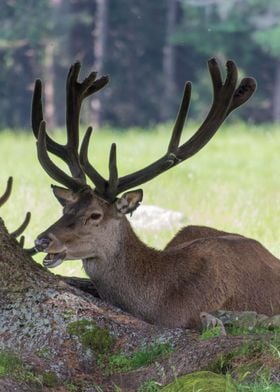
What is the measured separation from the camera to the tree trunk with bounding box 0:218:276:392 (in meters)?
6.13

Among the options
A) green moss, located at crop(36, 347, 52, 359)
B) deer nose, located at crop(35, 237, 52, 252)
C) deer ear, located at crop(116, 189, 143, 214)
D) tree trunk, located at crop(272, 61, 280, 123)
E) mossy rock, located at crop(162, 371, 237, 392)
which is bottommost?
mossy rock, located at crop(162, 371, 237, 392)

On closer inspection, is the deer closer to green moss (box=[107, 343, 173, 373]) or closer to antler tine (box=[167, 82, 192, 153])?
antler tine (box=[167, 82, 192, 153])

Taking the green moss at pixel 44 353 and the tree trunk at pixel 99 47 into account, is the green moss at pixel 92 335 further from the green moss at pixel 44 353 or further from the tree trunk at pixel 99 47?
the tree trunk at pixel 99 47

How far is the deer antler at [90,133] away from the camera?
23.6 feet

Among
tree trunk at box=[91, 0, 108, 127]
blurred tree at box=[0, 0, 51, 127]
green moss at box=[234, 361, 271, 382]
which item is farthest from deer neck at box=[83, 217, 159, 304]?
tree trunk at box=[91, 0, 108, 127]

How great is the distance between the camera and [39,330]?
6.52 metres

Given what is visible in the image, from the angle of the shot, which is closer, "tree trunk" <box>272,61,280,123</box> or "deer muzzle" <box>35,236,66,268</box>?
"deer muzzle" <box>35,236,66,268</box>

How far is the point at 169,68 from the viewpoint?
3553cm

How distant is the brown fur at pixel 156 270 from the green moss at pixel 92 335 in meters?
0.50

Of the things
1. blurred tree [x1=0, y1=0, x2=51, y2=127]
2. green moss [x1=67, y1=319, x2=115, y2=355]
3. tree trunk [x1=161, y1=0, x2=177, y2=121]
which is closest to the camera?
green moss [x1=67, y1=319, x2=115, y2=355]

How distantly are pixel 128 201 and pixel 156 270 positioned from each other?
42 cm

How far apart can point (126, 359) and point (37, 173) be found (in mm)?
11309

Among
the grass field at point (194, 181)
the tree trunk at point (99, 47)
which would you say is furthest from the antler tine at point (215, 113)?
the tree trunk at point (99, 47)

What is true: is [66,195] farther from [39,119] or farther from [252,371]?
[252,371]
